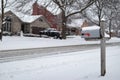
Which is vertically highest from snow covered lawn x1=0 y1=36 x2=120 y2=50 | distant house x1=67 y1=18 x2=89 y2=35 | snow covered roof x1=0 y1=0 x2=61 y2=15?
snow covered roof x1=0 y1=0 x2=61 y2=15

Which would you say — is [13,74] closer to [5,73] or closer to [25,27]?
[5,73]

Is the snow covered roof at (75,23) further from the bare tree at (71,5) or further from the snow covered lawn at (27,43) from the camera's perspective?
the snow covered lawn at (27,43)

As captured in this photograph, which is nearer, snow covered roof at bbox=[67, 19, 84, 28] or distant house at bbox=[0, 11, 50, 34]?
distant house at bbox=[0, 11, 50, 34]

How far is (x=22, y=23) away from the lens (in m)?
60.9

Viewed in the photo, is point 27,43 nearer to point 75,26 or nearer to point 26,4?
point 26,4

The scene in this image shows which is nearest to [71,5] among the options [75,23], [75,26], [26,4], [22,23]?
[26,4]

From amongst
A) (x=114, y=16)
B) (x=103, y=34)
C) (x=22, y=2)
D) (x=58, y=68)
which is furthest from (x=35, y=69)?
(x=114, y=16)

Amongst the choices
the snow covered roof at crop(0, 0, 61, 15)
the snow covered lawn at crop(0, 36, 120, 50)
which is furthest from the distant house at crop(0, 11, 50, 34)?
the snow covered lawn at crop(0, 36, 120, 50)

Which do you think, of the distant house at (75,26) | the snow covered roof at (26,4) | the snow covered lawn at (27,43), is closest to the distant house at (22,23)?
the distant house at (75,26)

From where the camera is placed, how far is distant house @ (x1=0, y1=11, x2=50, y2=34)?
56.9 m

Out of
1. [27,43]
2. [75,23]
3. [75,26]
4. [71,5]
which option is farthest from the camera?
[75,23]

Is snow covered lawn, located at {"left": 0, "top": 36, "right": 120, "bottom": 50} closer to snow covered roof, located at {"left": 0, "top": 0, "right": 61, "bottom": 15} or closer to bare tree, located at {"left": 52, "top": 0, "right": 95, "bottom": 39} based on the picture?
snow covered roof, located at {"left": 0, "top": 0, "right": 61, "bottom": 15}

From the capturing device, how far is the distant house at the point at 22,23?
56906mm

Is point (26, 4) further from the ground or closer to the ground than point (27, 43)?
further from the ground
